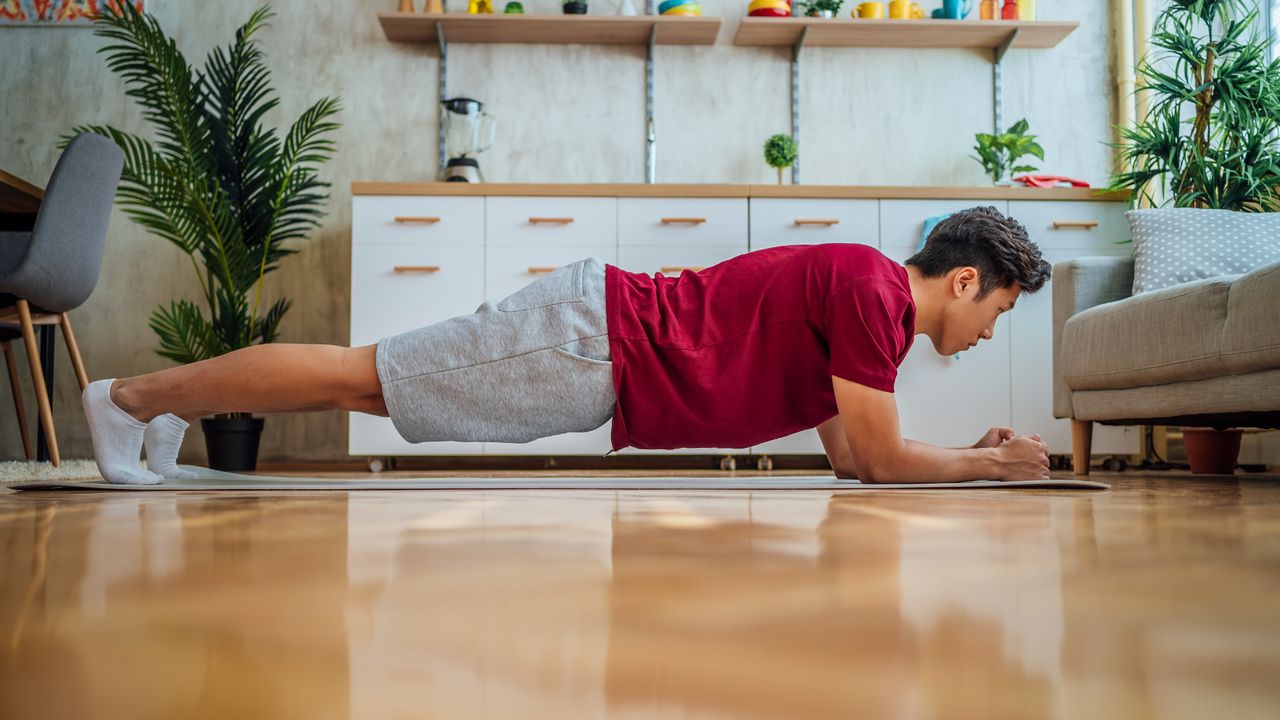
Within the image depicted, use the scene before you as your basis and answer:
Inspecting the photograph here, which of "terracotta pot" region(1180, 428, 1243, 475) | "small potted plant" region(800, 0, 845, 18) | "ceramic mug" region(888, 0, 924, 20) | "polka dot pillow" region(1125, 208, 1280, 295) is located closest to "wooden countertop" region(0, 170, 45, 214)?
"small potted plant" region(800, 0, 845, 18)

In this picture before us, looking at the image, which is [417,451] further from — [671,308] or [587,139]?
[671,308]

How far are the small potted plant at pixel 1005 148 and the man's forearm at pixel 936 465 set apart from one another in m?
2.46

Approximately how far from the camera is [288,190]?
3.63 m

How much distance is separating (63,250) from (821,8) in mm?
3006

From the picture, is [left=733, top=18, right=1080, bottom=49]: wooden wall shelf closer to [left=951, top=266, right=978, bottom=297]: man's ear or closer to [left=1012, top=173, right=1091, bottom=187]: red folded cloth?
[left=1012, top=173, right=1091, bottom=187]: red folded cloth

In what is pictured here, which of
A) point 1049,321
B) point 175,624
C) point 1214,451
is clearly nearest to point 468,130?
point 1049,321

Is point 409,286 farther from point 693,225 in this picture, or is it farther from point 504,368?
point 504,368

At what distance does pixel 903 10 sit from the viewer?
3975 millimetres

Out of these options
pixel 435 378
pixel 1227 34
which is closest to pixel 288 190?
pixel 435 378

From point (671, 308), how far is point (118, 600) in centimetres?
116

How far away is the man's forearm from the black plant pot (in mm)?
2405

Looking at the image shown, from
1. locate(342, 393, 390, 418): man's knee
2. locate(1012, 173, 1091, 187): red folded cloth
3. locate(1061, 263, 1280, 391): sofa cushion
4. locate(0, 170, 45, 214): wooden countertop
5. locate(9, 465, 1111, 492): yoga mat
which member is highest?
locate(1012, 173, 1091, 187): red folded cloth

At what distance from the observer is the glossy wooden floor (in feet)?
0.85

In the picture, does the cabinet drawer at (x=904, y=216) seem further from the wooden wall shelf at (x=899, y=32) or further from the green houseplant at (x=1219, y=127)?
the wooden wall shelf at (x=899, y=32)
